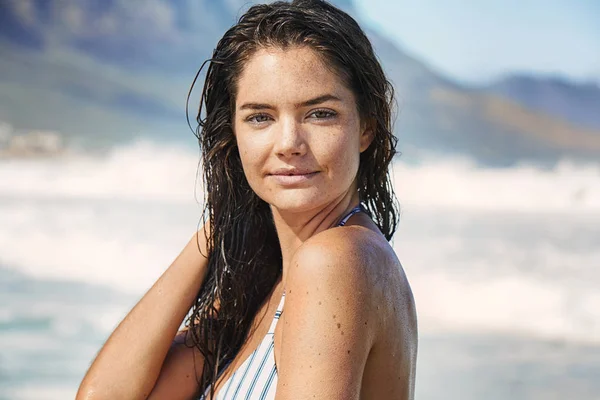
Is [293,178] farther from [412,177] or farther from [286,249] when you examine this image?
[412,177]

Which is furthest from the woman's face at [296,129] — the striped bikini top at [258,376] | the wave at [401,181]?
the wave at [401,181]

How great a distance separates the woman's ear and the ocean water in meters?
3.87

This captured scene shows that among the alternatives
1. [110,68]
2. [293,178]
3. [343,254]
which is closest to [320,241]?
[343,254]

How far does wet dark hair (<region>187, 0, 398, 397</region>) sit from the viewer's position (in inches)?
60.4

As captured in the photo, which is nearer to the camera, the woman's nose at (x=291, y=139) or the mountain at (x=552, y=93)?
the woman's nose at (x=291, y=139)

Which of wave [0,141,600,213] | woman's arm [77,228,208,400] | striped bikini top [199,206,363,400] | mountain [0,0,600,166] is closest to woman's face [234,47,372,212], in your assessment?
striped bikini top [199,206,363,400]

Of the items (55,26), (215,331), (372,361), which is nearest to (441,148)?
(55,26)

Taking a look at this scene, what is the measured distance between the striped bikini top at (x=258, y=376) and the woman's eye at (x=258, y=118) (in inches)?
9.2

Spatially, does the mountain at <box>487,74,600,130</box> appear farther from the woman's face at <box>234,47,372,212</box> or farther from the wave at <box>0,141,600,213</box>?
the woman's face at <box>234,47,372,212</box>

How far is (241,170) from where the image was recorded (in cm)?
181

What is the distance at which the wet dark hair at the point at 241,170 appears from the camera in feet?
5.04

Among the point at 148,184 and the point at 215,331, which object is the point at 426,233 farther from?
the point at 215,331

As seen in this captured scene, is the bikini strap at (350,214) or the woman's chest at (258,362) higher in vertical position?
the bikini strap at (350,214)

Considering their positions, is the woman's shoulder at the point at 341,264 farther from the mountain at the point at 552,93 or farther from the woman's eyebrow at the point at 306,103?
the mountain at the point at 552,93
